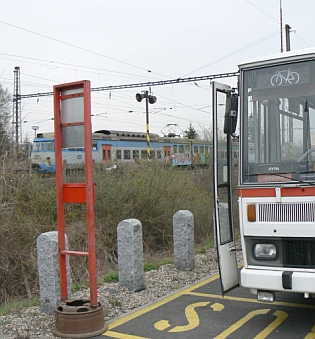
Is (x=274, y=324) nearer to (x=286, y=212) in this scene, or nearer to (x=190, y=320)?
(x=190, y=320)

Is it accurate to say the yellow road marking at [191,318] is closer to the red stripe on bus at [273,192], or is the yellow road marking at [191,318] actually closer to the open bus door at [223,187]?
the open bus door at [223,187]

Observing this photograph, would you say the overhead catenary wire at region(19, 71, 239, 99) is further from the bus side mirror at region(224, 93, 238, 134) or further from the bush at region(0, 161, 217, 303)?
the bus side mirror at region(224, 93, 238, 134)

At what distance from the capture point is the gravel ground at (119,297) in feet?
19.7

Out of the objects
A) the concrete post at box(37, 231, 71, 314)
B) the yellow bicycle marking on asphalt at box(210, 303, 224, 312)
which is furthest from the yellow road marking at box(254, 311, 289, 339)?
the concrete post at box(37, 231, 71, 314)

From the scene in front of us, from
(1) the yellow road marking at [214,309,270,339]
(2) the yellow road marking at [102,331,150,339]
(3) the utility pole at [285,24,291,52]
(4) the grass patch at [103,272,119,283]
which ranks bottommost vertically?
(2) the yellow road marking at [102,331,150,339]

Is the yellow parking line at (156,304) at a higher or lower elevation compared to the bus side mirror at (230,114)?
lower

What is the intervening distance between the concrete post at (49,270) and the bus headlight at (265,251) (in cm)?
255

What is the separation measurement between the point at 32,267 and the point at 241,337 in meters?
4.32

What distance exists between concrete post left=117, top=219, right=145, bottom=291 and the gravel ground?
13cm

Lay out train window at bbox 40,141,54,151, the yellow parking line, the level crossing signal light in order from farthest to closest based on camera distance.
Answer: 1. train window at bbox 40,141,54,151
2. the level crossing signal light
3. the yellow parking line

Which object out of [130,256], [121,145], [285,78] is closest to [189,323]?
[130,256]

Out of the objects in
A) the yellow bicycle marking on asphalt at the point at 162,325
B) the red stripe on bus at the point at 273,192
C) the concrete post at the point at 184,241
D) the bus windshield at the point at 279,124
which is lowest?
the yellow bicycle marking on asphalt at the point at 162,325

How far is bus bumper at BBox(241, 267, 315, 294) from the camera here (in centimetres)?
518

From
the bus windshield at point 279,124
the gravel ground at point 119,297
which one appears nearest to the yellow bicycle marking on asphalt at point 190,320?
the gravel ground at point 119,297
